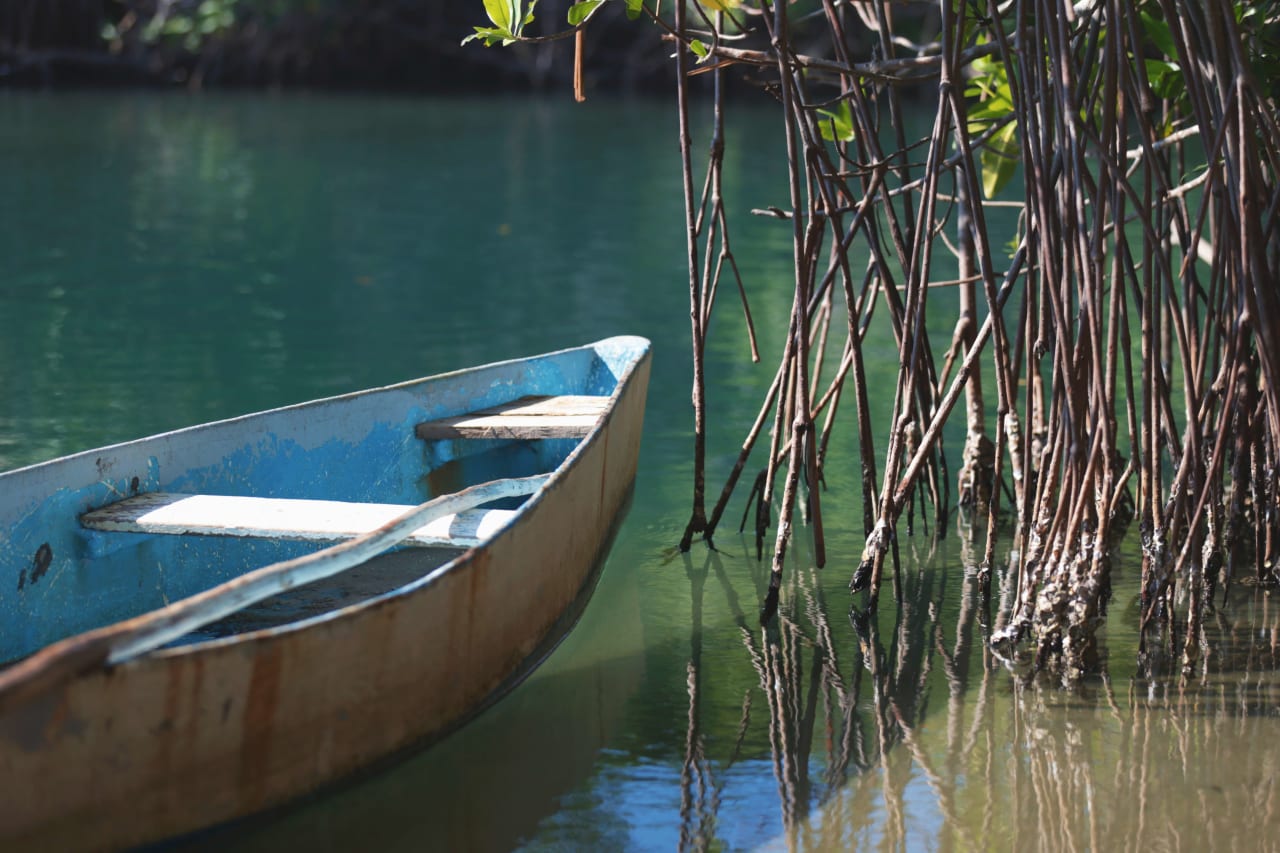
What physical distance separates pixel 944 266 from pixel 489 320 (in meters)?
4.00

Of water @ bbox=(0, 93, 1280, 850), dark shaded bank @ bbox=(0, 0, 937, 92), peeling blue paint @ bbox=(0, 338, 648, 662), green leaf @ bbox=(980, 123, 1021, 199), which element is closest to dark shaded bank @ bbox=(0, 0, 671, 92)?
dark shaded bank @ bbox=(0, 0, 937, 92)

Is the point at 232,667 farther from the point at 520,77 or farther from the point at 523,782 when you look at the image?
the point at 520,77

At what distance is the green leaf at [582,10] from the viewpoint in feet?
12.7

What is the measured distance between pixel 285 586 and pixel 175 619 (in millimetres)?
326

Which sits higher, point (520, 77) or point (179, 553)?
point (520, 77)

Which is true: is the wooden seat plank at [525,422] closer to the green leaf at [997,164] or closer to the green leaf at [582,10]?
the green leaf at [582,10]

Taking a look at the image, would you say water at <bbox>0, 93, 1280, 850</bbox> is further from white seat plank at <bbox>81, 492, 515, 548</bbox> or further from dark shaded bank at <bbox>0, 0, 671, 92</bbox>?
dark shaded bank at <bbox>0, 0, 671, 92</bbox>

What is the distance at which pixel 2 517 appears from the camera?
3.63m

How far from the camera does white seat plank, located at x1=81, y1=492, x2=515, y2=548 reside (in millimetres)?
3775

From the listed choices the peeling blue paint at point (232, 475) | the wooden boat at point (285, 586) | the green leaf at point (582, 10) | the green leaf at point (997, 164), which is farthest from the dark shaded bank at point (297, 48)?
the green leaf at point (582, 10)

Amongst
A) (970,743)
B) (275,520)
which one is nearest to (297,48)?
(275,520)

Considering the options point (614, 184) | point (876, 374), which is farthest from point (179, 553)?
point (614, 184)

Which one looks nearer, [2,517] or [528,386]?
[2,517]

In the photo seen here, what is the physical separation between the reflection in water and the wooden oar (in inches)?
37.1
